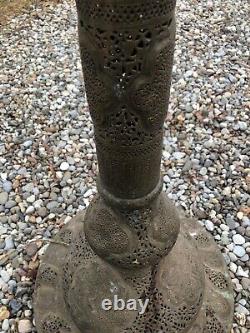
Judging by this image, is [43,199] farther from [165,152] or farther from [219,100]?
[219,100]

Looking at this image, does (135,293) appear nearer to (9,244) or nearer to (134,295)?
(134,295)

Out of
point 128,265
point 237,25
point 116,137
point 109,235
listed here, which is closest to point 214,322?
point 128,265

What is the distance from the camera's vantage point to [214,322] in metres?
2.11

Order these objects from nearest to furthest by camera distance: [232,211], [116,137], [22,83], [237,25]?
1. [116,137]
2. [232,211]
3. [22,83]
4. [237,25]

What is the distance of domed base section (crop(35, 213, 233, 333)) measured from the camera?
1.96 metres

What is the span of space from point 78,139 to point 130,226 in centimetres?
165

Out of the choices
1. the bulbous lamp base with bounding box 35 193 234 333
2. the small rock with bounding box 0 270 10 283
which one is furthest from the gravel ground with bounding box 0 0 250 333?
the bulbous lamp base with bounding box 35 193 234 333

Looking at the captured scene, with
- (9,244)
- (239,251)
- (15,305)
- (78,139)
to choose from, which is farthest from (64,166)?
(239,251)

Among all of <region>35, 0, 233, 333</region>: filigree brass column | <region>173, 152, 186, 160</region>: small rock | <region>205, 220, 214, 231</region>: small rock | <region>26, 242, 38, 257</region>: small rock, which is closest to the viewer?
<region>35, 0, 233, 333</region>: filigree brass column

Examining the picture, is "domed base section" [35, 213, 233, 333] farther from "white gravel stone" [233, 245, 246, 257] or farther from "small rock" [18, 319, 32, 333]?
"white gravel stone" [233, 245, 246, 257]

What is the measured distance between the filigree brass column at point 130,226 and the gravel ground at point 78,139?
0.19 meters

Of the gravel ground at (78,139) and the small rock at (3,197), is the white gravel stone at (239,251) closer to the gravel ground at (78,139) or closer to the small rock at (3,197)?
the gravel ground at (78,139)

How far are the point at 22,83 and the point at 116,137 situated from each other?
8.78ft

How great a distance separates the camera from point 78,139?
10.9 feet
